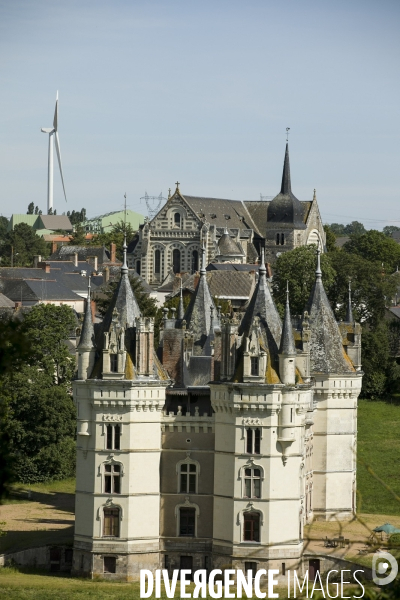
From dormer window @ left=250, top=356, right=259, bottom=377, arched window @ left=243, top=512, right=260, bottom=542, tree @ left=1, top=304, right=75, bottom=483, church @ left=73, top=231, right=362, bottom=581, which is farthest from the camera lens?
tree @ left=1, top=304, right=75, bottom=483

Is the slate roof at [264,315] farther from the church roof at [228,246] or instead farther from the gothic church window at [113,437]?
the church roof at [228,246]

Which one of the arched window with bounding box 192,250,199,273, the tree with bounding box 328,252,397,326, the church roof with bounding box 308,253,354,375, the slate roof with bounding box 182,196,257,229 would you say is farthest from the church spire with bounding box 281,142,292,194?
the church roof with bounding box 308,253,354,375

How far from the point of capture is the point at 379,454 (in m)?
90.4

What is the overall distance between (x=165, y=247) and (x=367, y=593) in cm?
13524

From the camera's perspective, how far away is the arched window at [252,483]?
5834cm

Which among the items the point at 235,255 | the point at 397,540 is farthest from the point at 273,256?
the point at 397,540

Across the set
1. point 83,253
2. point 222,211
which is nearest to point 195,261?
point 222,211

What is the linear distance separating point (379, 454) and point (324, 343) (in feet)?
78.5

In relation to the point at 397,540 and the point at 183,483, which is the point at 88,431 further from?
the point at 397,540

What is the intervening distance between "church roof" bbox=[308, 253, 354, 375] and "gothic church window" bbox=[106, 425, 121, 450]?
11911mm

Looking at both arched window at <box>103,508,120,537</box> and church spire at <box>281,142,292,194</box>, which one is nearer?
arched window at <box>103,508,120,537</box>

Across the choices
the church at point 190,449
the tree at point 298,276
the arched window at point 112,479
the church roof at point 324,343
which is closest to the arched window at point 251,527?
the church at point 190,449

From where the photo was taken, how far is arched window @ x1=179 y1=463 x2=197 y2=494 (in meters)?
60.4

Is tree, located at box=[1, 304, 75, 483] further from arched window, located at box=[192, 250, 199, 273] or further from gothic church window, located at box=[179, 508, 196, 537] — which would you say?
arched window, located at box=[192, 250, 199, 273]
